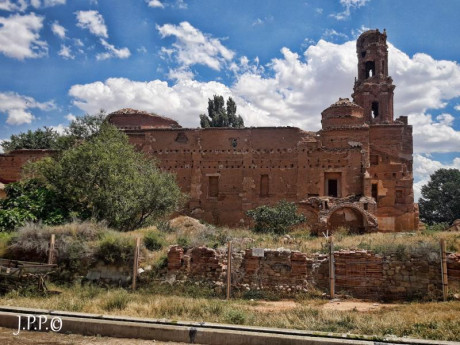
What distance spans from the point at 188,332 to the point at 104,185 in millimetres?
10683

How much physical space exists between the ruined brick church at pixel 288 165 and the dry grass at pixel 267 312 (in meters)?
14.8

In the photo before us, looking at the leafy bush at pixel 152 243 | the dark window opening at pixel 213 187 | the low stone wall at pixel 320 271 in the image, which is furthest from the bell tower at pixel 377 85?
the leafy bush at pixel 152 243

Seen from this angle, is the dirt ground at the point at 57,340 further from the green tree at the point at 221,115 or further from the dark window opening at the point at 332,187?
the green tree at the point at 221,115

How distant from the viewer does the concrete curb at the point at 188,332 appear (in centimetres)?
631

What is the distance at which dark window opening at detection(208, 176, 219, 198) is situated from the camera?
85.4 ft

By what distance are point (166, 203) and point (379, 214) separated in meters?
14.9

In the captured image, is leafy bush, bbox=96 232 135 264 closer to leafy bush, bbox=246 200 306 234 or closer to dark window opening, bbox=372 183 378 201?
leafy bush, bbox=246 200 306 234

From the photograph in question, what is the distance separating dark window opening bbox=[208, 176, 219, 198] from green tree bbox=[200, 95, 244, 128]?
18.4m

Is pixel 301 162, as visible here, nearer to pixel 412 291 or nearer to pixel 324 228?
pixel 324 228

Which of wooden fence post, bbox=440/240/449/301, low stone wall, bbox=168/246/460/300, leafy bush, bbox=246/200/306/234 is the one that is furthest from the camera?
leafy bush, bbox=246/200/306/234

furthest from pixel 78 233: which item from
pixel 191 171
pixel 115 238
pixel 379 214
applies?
pixel 379 214

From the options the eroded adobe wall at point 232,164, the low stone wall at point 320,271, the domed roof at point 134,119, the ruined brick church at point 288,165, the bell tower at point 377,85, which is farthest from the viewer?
the bell tower at point 377,85

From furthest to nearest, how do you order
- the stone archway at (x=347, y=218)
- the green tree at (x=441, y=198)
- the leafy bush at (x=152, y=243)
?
the green tree at (x=441, y=198) → the stone archway at (x=347, y=218) → the leafy bush at (x=152, y=243)

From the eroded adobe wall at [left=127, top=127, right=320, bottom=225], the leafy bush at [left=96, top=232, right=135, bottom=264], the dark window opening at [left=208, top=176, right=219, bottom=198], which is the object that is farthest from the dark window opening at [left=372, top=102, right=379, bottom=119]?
the leafy bush at [left=96, top=232, right=135, bottom=264]
